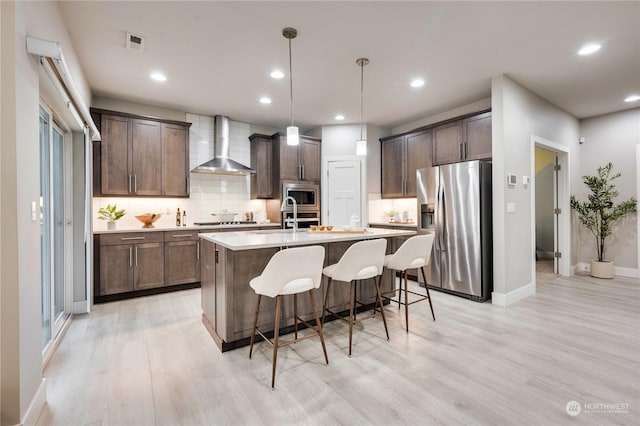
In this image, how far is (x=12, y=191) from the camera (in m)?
1.45

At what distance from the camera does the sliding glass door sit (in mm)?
2504

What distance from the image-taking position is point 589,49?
2953 mm

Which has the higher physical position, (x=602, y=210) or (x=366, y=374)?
(x=602, y=210)

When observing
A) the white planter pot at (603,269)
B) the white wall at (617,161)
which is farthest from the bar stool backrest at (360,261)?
the white wall at (617,161)

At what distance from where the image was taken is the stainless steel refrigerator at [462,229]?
3.73 m

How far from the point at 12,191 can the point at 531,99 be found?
5.33 meters

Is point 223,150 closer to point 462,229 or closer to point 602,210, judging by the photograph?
point 462,229

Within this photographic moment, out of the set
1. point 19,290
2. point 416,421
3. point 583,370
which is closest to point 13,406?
point 19,290

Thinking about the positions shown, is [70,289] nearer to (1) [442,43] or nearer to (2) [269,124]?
(2) [269,124]

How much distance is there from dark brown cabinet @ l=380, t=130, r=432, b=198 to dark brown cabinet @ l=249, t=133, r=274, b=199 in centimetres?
216

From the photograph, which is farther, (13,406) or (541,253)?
(541,253)

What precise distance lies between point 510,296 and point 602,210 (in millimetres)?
2896

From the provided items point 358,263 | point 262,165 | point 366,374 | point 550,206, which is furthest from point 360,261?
point 550,206

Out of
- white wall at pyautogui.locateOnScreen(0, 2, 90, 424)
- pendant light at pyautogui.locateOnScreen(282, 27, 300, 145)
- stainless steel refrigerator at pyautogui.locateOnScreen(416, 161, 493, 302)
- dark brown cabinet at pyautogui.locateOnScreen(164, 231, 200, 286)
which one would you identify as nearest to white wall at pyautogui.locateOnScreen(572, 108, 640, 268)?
stainless steel refrigerator at pyautogui.locateOnScreen(416, 161, 493, 302)
